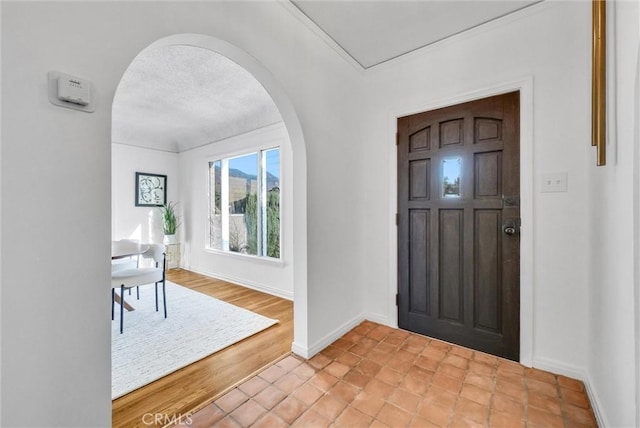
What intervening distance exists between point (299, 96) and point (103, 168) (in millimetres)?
1375

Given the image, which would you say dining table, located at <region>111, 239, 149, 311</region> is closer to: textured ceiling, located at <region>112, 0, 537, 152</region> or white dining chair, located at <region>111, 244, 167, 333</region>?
white dining chair, located at <region>111, 244, 167, 333</region>

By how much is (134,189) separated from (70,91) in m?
4.53

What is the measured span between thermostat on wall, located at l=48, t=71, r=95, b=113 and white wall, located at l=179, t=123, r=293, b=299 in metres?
2.55

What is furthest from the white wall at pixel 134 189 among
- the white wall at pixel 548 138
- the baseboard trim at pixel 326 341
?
the white wall at pixel 548 138

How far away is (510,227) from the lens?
6.52 ft

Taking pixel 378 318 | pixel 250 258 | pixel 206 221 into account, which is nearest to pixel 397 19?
pixel 378 318

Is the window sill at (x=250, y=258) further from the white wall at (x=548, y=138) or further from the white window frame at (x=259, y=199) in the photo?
the white wall at (x=548, y=138)

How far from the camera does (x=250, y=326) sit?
2627 millimetres

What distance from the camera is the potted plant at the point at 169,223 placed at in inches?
196

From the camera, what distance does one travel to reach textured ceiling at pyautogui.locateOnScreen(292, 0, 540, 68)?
1.87 metres

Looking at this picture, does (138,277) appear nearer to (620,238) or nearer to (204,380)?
(204,380)

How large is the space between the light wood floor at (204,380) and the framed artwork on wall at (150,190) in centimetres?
352

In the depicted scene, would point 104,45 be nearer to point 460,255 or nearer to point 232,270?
point 460,255

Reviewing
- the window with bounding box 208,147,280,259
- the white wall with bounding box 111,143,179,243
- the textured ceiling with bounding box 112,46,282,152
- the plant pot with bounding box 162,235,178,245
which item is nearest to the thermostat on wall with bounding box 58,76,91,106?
the textured ceiling with bounding box 112,46,282,152
